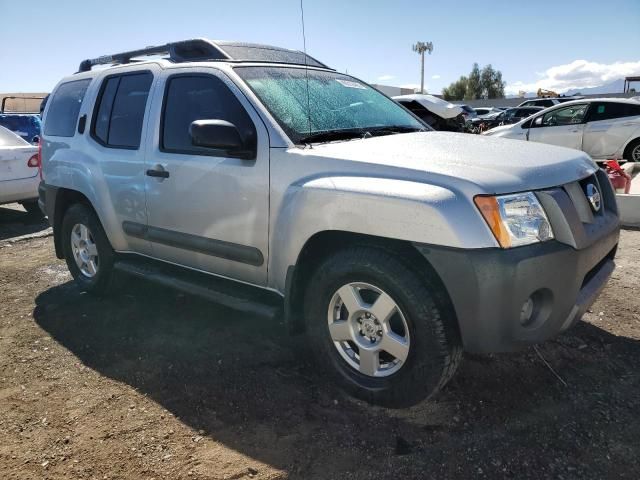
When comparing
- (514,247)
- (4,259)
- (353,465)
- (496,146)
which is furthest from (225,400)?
(4,259)

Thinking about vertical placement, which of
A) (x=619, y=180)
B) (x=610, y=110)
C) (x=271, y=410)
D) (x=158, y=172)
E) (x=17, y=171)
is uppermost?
(x=610, y=110)

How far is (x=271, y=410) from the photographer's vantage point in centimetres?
280

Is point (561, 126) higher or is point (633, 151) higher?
point (561, 126)

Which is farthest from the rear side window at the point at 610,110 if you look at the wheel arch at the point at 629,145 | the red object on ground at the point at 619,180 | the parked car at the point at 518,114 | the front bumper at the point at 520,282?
the parked car at the point at 518,114

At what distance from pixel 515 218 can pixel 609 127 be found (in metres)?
10.1

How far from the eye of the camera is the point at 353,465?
236 cm

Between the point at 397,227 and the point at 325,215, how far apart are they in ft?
1.39

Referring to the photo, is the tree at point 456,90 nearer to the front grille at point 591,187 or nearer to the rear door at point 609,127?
the rear door at point 609,127

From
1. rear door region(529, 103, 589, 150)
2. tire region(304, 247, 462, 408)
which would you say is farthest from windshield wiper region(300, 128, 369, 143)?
rear door region(529, 103, 589, 150)

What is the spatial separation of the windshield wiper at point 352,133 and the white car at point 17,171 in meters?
5.96

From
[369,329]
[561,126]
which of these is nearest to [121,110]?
[369,329]

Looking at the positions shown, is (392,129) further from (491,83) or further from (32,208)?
(491,83)

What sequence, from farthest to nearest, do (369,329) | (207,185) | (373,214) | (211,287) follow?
(211,287) → (207,185) → (369,329) → (373,214)

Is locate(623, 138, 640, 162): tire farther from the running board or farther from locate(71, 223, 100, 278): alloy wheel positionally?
locate(71, 223, 100, 278): alloy wheel
